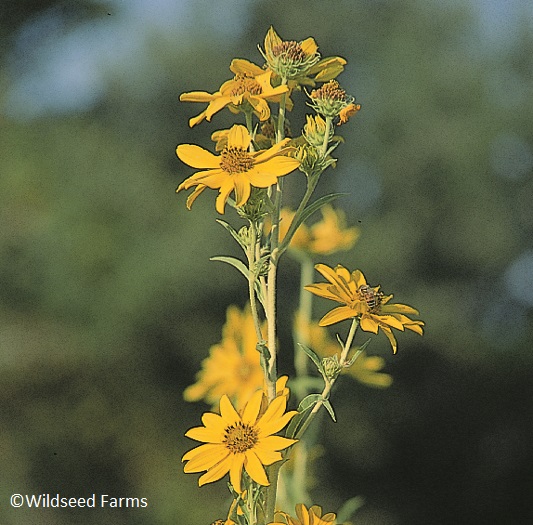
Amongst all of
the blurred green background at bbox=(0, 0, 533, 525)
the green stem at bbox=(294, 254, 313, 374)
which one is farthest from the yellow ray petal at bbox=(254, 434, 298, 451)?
→ the blurred green background at bbox=(0, 0, 533, 525)

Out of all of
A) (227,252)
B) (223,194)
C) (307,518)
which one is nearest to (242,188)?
(223,194)

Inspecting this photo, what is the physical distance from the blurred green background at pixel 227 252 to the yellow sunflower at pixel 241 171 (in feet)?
12.0

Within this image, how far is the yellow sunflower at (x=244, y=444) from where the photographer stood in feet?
2.03

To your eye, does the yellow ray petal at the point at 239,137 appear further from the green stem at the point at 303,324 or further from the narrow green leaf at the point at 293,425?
the green stem at the point at 303,324

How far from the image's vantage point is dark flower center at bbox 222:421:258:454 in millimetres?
629

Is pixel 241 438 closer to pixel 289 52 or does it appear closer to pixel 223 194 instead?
pixel 223 194

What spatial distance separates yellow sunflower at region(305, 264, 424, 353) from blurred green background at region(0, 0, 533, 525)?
3575 mm

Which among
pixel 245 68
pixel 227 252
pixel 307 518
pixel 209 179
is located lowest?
pixel 307 518

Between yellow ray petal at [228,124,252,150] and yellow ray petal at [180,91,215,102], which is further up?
yellow ray petal at [180,91,215,102]

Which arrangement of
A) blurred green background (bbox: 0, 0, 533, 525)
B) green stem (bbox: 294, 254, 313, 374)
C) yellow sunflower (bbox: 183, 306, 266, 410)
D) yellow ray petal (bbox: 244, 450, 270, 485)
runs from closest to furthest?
yellow ray petal (bbox: 244, 450, 270, 485)
green stem (bbox: 294, 254, 313, 374)
yellow sunflower (bbox: 183, 306, 266, 410)
blurred green background (bbox: 0, 0, 533, 525)

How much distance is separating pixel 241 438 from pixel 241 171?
0.20 metres

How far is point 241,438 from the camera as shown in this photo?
634 mm

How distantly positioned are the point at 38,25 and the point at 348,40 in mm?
2041

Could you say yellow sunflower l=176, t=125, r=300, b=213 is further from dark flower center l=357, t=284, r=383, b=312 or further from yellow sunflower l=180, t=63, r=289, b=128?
dark flower center l=357, t=284, r=383, b=312
